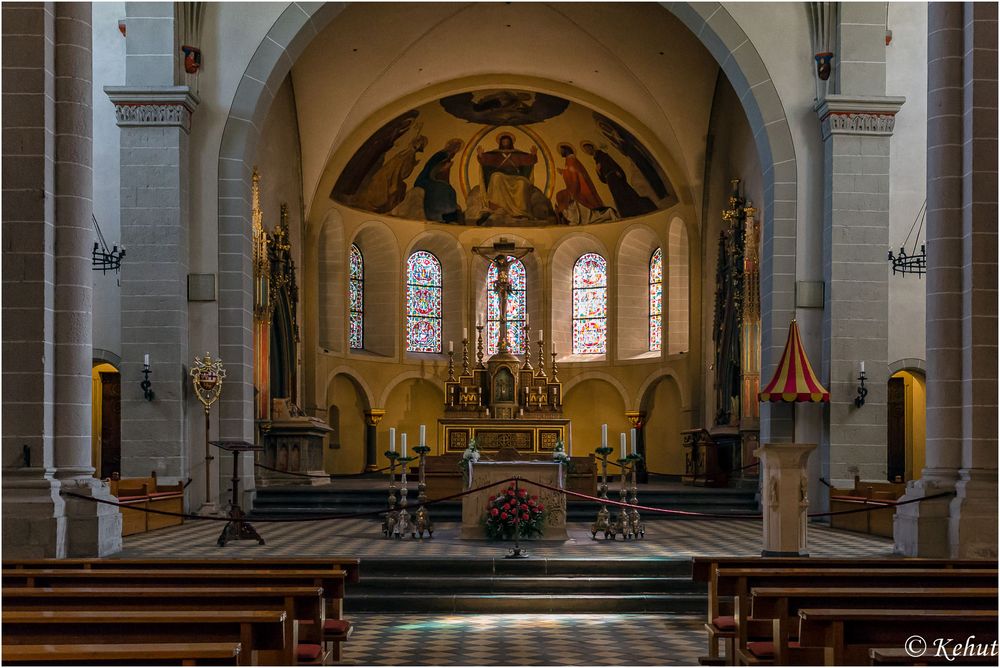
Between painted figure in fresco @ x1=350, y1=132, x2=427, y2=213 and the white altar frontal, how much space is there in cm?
1367

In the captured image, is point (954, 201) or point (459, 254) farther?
point (459, 254)

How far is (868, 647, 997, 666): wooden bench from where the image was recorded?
4293 millimetres

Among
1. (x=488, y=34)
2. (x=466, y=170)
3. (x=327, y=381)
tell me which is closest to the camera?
(x=488, y=34)

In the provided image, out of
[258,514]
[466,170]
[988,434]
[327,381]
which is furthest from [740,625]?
[466,170]

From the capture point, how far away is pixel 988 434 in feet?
33.9

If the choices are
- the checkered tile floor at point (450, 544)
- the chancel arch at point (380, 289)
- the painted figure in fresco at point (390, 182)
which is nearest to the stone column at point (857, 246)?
the checkered tile floor at point (450, 544)

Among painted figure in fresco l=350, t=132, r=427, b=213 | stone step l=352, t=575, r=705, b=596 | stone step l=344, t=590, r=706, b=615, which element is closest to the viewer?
stone step l=344, t=590, r=706, b=615

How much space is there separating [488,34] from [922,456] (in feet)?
35.6

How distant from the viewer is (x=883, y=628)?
4.79 metres

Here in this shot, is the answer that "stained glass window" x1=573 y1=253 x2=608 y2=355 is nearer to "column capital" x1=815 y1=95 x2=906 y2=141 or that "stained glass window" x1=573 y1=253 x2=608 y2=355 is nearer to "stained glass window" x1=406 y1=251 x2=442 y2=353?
"stained glass window" x1=406 y1=251 x2=442 y2=353

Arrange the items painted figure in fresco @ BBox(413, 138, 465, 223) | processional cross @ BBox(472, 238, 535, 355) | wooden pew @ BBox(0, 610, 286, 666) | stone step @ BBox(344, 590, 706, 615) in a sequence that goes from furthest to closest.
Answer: painted figure in fresco @ BBox(413, 138, 465, 223), processional cross @ BBox(472, 238, 535, 355), stone step @ BBox(344, 590, 706, 615), wooden pew @ BBox(0, 610, 286, 666)

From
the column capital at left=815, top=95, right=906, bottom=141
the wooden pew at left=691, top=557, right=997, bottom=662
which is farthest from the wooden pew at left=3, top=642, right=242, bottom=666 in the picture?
the column capital at left=815, top=95, right=906, bottom=141

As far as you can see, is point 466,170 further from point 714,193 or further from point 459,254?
point 714,193

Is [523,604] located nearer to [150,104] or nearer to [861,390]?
[861,390]
